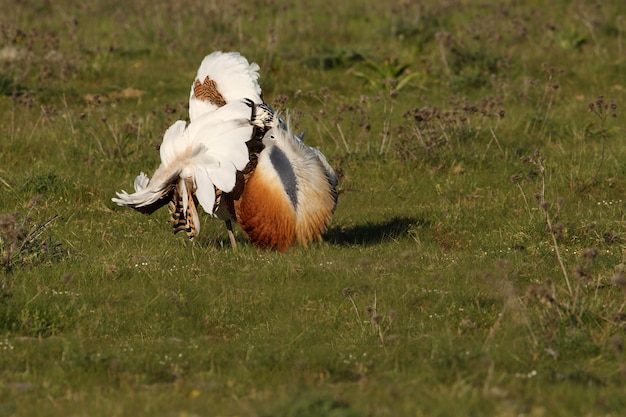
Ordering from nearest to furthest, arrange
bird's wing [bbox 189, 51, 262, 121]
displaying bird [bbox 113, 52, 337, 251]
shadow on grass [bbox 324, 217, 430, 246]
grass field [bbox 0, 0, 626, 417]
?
1. grass field [bbox 0, 0, 626, 417]
2. displaying bird [bbox 113, 52, 337, 251]
3. bird's wing [bbox 189, 51, 262, 121]
4. shadow on grass [bbox 324, 217, 430, 246]

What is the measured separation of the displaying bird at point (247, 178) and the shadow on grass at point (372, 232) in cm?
70

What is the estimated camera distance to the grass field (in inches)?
208

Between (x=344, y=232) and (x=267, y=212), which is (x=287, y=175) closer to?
(x=267, y=212)

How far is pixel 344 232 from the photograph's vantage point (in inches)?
335

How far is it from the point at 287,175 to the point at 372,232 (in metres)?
1.40

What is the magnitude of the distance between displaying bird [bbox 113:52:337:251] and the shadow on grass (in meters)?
0.70

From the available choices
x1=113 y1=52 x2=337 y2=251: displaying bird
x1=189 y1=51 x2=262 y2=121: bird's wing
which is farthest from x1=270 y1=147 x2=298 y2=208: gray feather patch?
x1=189 y1=51 x2=262 y2=121: bird's wing

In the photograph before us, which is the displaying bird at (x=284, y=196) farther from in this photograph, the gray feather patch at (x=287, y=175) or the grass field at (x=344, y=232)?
the grass field at (x=344, y=232)

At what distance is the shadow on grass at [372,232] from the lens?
8.23 metres

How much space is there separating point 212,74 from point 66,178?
2.15 m

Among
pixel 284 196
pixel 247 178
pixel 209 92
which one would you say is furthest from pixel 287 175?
pixel 209 92

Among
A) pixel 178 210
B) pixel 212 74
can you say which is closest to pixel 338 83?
pixel 212 74

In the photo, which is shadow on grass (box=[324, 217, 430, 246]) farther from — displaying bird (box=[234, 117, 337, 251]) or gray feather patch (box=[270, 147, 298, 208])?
gray feather patch (box=[270, 147, 298, 208])

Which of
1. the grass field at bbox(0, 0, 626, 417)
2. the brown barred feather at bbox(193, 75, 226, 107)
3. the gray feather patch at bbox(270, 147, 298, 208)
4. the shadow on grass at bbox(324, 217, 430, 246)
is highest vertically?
the brown barred feather at bbox(193, 75, 226, 107)
